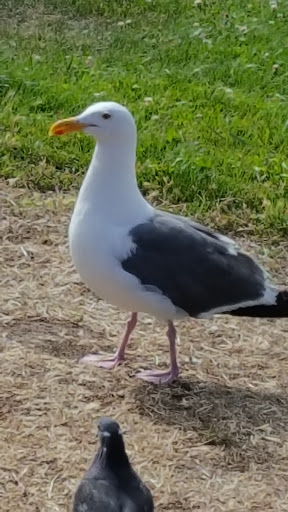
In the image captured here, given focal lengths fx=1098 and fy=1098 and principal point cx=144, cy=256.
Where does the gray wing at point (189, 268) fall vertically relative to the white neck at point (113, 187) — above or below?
below

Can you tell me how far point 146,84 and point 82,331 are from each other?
300 centimetres

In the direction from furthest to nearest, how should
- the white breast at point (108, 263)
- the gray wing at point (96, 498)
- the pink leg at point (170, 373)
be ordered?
the pink leg at point (170, 373) → the white breast at point (108, 263) → the gray wing at point (96, 498)

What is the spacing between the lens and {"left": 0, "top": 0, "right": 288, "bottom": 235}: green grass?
6.38 meters

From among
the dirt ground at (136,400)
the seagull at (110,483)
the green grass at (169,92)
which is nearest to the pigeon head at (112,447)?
the seagull at (110,483)

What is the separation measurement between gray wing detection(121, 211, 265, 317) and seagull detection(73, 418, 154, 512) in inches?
40.7

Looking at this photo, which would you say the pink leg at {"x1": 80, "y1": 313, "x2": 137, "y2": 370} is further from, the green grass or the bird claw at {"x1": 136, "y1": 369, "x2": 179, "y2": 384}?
the green grass

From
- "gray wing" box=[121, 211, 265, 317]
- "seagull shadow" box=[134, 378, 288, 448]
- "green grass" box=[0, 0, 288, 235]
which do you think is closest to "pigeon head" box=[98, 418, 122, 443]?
"seagull shadow" box=[134, 378, 288, 448]

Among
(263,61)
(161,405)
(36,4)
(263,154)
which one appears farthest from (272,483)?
(36,4)

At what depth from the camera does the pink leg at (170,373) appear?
4668 millimetres

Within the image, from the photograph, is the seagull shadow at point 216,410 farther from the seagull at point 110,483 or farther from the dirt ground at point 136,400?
the seagull at point 110,483

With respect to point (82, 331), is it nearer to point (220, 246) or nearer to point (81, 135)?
point (220, 246)

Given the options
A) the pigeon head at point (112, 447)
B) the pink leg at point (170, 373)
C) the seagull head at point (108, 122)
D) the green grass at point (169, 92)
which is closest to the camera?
the pigeon head at point (112, 447)

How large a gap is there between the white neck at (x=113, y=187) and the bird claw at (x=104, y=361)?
0.65 meters

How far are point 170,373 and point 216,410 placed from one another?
26cm
